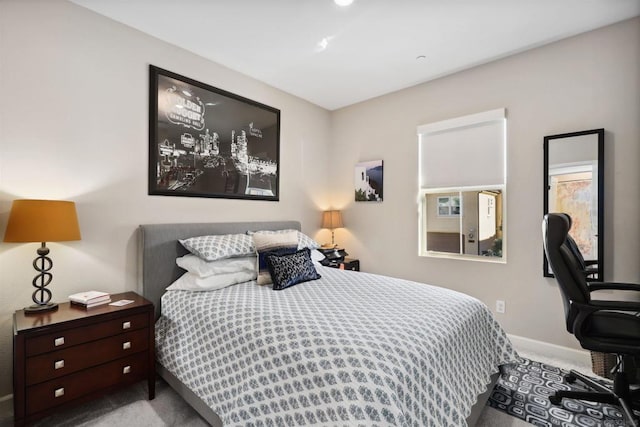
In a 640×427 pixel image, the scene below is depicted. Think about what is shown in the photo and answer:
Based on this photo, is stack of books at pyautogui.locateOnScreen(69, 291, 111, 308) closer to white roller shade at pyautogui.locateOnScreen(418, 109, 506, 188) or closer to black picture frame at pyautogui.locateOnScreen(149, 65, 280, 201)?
black picture frame at pyautogui.locateOnScreen(149, 65, 280, 201)

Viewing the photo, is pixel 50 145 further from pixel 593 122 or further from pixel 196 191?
pixel 593 122

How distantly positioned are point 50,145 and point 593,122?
4.17 meters

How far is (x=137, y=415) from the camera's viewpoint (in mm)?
1833

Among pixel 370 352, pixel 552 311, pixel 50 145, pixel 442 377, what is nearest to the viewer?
pixel 370 352

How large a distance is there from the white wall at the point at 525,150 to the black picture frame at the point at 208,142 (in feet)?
4.50

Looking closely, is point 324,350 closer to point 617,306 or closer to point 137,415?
point 137,415

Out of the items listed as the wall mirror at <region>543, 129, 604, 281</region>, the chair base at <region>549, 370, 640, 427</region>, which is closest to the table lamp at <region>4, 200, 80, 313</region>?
the chair base at <region>549, 370, 640, 427</region>

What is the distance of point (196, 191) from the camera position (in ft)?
9.09

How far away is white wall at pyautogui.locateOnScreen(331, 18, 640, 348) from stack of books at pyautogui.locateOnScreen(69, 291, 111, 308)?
282 centimetres

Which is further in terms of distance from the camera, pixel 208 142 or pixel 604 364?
pixel 208 142

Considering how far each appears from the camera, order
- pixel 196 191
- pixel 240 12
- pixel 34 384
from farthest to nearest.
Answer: pixel 196 191
pixel 240 12
pixel 34 384

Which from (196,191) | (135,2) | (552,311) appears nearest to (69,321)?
(196,191)

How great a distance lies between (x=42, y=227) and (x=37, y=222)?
4 centimetres

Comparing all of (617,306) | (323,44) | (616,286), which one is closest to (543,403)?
(617,306)
